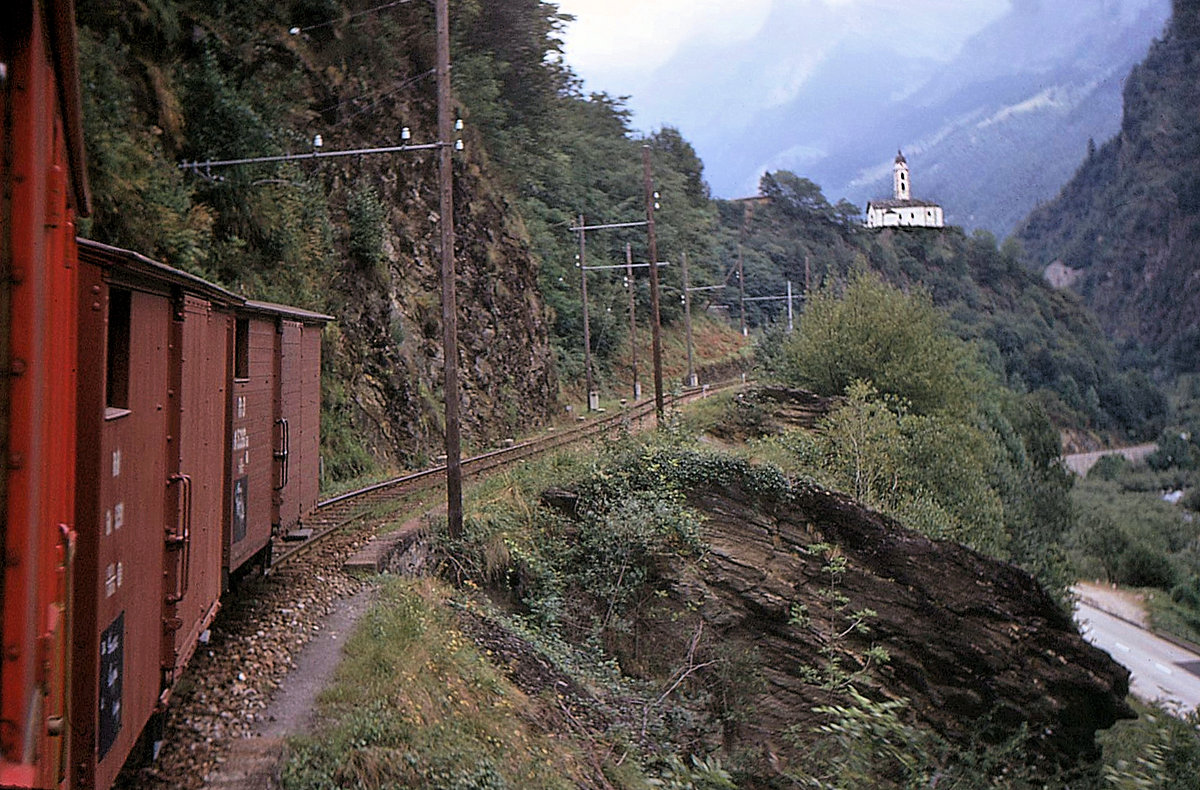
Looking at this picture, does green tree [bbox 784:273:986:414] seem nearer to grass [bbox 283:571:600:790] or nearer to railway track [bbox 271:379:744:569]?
railway track [bbox 271:379:744:569]

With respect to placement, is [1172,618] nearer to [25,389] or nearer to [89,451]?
[89,451]

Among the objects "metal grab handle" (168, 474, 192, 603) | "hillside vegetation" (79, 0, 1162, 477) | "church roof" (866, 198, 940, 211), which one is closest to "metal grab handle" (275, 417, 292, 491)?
"metal grab handle" (168, 474, 192, 603)

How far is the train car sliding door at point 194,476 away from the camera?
6.18 meters

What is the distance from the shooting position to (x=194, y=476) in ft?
22.4

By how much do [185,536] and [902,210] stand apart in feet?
447

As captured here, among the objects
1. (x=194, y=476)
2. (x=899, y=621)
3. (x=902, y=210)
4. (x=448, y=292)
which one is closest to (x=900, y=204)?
(x=902, y=210)

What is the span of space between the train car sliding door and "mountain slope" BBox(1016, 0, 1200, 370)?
11433 centimetres

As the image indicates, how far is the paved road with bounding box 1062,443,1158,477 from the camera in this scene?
284 ft

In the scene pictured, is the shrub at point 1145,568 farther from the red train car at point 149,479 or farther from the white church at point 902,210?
the white church at point 902,210

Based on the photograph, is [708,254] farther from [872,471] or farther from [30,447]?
[30,447]

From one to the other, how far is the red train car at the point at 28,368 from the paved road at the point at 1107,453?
314ft

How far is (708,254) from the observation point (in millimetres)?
72500

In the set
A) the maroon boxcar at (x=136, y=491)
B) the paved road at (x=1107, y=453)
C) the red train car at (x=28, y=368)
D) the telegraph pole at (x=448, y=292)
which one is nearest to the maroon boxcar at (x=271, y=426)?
the maroon boxcar at (x=136, y=491)

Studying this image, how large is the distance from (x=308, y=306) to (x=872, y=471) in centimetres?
1543
